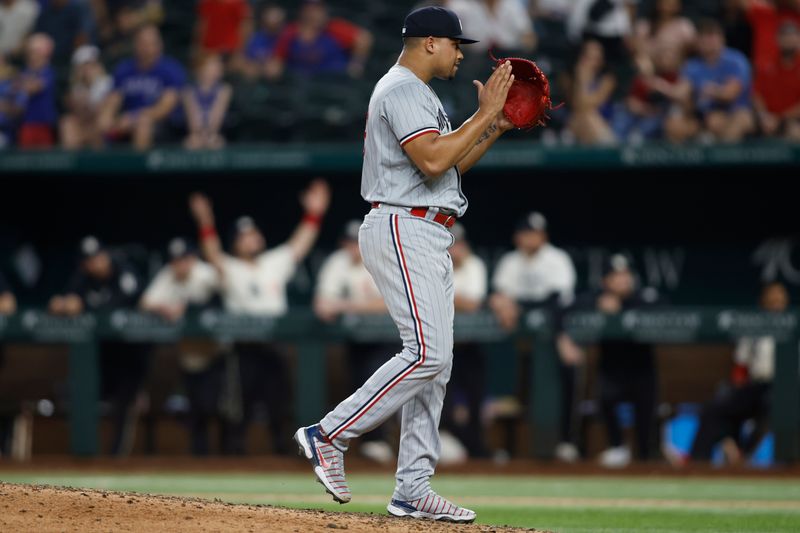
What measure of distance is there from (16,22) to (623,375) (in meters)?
6.67

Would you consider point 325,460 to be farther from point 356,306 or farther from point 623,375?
point 623,375

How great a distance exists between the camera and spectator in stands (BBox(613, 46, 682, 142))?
34.1 feet

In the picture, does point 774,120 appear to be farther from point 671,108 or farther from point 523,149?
point 523,149

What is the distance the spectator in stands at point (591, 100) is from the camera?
10.4 meters

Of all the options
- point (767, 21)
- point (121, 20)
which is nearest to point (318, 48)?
point (121, 20)

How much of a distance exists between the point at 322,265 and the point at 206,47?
221 centimetres

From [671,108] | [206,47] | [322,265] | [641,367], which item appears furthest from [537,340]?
[206,47]

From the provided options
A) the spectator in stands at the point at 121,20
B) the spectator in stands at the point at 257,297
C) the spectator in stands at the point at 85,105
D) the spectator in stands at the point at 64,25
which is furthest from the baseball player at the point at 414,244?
the spectator in stands at the point at 64,25

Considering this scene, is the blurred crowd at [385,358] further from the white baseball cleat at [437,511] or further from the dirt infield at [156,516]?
the dirt infield at [156,516]

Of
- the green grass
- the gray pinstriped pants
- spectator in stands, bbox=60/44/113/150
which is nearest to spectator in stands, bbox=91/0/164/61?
spectator in stands, bbox=60/44/113/150

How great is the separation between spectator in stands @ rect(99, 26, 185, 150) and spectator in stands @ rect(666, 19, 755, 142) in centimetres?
411

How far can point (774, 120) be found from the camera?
10.2 m

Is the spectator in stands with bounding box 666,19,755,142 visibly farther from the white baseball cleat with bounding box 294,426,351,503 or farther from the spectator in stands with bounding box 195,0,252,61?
the white baseball cleat with bounding box 294,426,351,503

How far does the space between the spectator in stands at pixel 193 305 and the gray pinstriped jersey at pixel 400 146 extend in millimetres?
5482
